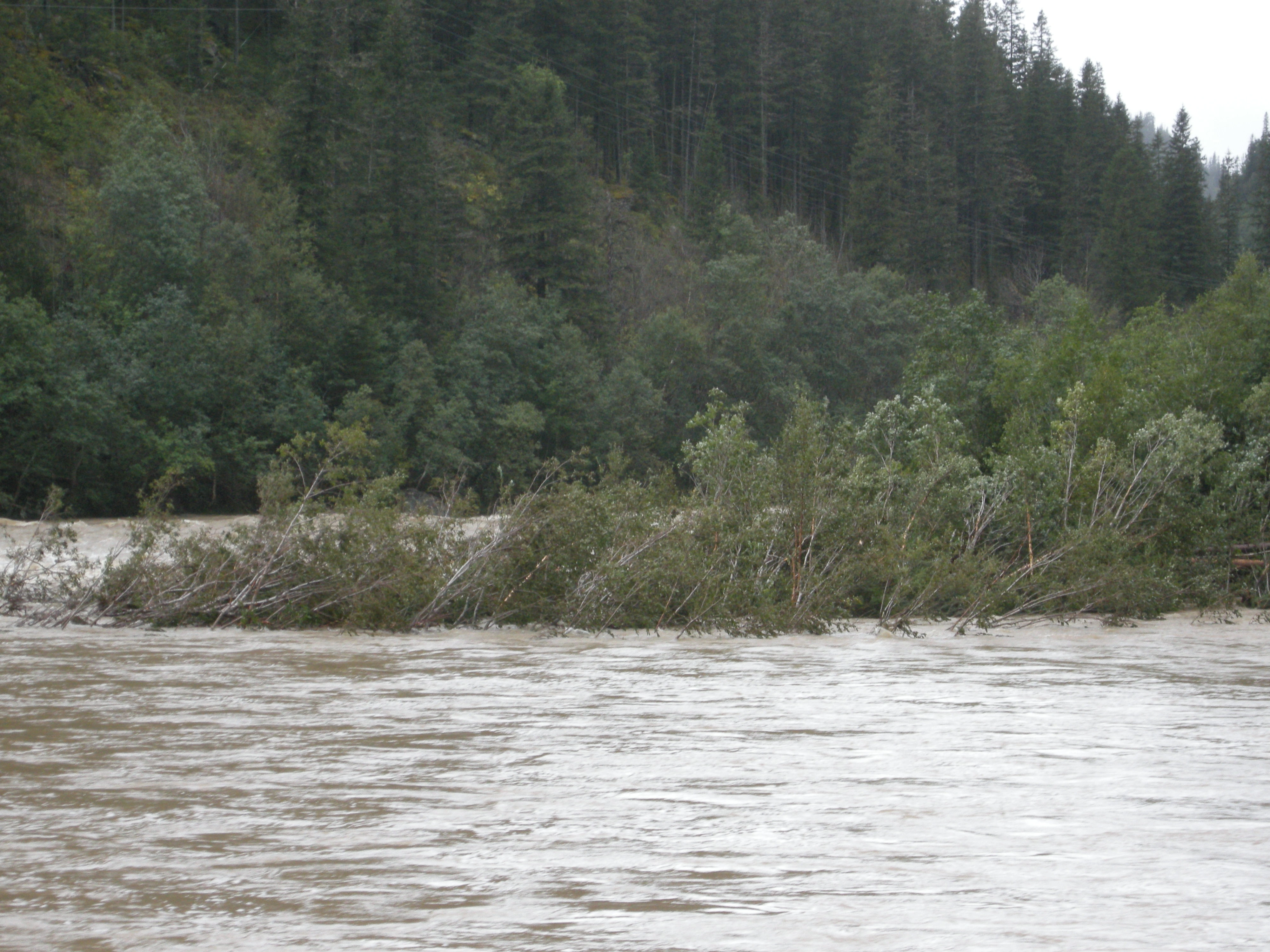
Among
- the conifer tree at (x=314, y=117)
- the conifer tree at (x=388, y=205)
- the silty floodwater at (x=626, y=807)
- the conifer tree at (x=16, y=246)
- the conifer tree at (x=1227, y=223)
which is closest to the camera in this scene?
the silty floodwater at (x=626, y=807)

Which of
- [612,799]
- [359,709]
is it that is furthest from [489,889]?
[359,709]

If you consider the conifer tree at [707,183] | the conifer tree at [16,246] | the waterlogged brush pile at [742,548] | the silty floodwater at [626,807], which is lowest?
the silty floodwater at [626,807]

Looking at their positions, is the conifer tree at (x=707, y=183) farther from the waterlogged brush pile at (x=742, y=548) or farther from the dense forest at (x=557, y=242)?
the waterlogged brush pile at (x=742, y=548)

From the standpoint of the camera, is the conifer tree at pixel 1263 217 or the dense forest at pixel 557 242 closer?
the dense forest at pixel 557 242

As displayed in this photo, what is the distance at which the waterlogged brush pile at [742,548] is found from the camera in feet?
45.9

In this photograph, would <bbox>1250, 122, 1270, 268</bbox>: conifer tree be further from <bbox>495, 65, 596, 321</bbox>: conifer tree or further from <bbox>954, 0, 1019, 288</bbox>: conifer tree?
<bbox>495, 65, 596, 321</bbox>: conifer tree

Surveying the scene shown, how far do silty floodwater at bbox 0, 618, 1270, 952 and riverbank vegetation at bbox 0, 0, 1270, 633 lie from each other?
3.65 m

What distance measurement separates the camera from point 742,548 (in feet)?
50.6

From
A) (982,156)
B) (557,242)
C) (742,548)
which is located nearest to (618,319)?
(557,242)

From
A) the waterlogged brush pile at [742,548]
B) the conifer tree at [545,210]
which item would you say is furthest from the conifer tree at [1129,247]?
the waterlogged brush pile at [742,548]

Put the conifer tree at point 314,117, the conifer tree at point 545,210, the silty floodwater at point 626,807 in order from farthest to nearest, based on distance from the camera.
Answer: the conifer tree at point 545,210 < the conifer tree at point 314,117 < the silty floodwater at point 626,807

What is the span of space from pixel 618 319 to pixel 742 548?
42.1 m

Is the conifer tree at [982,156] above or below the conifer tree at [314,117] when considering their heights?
above

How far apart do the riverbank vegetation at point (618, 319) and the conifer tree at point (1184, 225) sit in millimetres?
237
